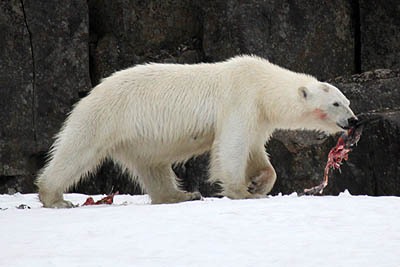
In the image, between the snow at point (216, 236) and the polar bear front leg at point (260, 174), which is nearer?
the snow at point (216, 236)

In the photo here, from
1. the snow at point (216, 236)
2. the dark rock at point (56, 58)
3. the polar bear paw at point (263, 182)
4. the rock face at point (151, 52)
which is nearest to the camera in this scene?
the snow at point (216, 236)

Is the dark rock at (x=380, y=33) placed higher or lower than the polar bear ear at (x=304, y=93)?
higher

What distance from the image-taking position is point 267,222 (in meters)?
4.27

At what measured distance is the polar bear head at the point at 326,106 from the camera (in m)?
6.79

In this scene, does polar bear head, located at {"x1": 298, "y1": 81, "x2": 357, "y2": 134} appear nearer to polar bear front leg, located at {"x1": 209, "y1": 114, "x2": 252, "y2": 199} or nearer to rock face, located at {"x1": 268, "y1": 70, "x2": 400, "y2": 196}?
polar bear front leg, located at {"x1": 209, "y1": 114, "x2": 252, "y2": 199}

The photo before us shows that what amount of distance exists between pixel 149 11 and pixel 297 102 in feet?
16.9

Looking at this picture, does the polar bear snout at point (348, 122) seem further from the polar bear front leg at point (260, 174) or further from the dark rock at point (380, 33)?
the dark rock at point (380, 33)

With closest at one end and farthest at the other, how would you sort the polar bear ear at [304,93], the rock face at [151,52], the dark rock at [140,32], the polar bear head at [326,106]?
the polar bear head at [326,106]
the polar bear ear at [304,93]
the rock face at [151,52]
the dark rock at [140,32]

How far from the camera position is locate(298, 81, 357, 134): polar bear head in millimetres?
6785

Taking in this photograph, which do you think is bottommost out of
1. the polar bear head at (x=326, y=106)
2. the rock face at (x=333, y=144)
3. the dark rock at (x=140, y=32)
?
the rock face at (x=333, y=144)

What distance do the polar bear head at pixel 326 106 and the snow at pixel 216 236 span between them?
179 centimetres

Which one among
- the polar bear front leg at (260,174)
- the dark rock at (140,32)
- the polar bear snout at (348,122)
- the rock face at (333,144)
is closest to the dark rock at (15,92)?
the dark rock at (140,32)

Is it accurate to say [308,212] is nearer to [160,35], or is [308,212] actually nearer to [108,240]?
[108,240]

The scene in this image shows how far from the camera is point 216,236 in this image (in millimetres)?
3924
